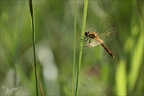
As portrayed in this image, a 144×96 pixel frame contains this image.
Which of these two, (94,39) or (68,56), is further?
(68,56)

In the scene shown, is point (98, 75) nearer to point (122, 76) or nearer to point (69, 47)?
point (122, 76)

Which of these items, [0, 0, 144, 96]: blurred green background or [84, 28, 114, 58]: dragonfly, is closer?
[84, 28, 114, 58]: dragonfly

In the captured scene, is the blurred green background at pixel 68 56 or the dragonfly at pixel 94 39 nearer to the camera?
the dragonfly at pixel 94 39

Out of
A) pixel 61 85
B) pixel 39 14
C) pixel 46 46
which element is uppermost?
pixel 39 14

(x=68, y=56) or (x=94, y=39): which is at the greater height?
(x=94, y=39)

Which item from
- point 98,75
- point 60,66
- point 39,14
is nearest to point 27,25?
point 39,14

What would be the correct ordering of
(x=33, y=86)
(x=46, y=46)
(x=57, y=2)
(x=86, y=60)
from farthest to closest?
(x=57, y=2), (x=46, y=46), (x=86, y=60), (x=33, y=86)

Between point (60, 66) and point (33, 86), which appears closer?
point (33, 86)

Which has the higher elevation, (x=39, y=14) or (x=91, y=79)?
(x=39, y=14)
